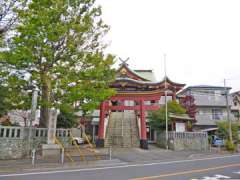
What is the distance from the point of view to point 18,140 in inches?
541

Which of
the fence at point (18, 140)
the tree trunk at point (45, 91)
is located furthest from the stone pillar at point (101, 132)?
the tree trunk at point (45, 91)

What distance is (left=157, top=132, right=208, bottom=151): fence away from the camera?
22.7 m

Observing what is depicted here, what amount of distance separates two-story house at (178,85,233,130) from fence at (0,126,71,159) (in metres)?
26.8

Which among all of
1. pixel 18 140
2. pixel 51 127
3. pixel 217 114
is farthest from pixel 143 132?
pixel 217 114

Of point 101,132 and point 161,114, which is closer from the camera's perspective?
point 101,132

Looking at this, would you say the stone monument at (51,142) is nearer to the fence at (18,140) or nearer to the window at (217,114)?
the fence at (18,140)

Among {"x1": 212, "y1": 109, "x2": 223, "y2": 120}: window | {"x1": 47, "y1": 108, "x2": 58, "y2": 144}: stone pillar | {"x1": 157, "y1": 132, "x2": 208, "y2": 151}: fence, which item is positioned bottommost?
{"x1": 157, "y1": 132, "x2": 208, "y2": 151}: fence

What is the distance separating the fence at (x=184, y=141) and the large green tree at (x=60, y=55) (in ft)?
35.0

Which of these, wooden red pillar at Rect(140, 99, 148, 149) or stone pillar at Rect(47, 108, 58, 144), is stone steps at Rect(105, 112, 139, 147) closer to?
wooden red pillar at Rect(140, 99, 148, 149)

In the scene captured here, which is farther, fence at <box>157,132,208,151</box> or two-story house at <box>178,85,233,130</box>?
two-story house at <box>178,85,233,130</box>

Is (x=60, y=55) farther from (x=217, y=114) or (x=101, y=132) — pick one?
(x=217, y=114)

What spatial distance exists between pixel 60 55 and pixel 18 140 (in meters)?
5.68

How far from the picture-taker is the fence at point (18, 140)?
13.2 m

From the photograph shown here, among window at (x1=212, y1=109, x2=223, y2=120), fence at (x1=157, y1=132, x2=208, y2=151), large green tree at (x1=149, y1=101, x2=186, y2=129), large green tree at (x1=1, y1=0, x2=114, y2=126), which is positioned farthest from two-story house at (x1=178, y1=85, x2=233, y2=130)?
large green tree at (x1=1, y1=0, x2=114, y2=126)
